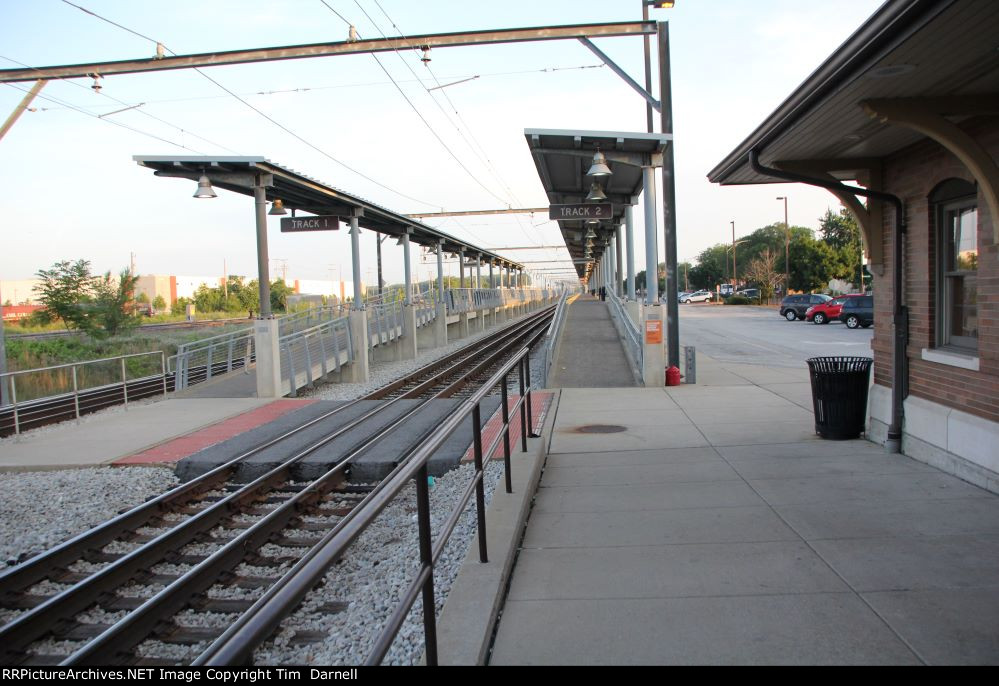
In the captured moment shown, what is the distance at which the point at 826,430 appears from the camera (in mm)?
7988

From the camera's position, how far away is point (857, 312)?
114 ft

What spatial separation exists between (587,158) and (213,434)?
32.5 ft

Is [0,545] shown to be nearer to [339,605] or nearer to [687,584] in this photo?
[339,605]

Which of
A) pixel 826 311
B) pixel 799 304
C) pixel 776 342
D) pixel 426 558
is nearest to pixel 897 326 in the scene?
pixel 426 558

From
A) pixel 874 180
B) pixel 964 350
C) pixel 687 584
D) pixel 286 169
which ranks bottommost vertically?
pixel 687 584

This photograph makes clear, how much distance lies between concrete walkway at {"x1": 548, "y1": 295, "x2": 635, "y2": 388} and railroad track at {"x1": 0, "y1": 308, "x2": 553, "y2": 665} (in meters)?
6.96

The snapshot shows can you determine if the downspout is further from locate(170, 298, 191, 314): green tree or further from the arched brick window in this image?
locate(170, 298, 191, 314): green tree

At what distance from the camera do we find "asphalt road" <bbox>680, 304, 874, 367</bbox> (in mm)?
20672

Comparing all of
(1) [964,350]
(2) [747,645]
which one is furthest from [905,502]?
(2) [747,645]

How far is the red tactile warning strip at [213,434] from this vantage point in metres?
9.29

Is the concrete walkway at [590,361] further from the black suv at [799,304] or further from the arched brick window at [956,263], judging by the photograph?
the black suv at [799,304]

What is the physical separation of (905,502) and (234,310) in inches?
2763

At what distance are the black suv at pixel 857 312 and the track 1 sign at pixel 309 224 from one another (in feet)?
84.9

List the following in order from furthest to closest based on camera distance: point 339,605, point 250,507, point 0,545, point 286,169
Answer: point 286,169, point 250,507, point 0,545, point 339,605
